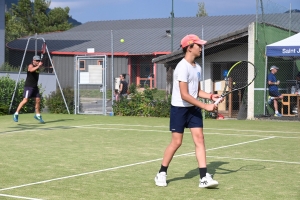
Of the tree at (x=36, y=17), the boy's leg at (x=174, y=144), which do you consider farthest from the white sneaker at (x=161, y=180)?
the tree at (x=36, y=17)

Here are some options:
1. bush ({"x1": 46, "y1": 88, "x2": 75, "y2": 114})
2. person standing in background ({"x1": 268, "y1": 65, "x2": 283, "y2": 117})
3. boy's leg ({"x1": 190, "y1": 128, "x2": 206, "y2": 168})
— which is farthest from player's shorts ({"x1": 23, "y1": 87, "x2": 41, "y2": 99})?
boy's leg ({"x1": 190, "y1": 128, "x2": 206, "y2": 168})

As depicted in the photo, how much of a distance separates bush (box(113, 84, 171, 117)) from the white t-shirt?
14.1m

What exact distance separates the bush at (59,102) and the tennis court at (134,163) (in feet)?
22.8

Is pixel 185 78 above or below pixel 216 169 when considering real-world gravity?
above

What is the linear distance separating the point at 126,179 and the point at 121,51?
113ft

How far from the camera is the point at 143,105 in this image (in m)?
22.7

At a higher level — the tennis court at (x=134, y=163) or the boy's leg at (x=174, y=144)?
the boy's leg at (x=174, y=144)

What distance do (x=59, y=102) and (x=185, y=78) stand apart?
16.6m

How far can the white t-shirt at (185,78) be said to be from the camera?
25.8ft

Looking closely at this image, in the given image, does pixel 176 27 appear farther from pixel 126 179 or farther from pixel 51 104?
pixel 126 179

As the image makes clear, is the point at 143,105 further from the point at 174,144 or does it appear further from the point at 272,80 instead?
the point at 174,144

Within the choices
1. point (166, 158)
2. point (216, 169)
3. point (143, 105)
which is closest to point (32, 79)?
point (143, 105)

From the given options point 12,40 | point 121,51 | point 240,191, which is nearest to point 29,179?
point 240,191

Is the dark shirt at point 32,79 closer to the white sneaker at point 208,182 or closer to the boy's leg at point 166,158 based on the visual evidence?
the boy's leg at point 166,158
